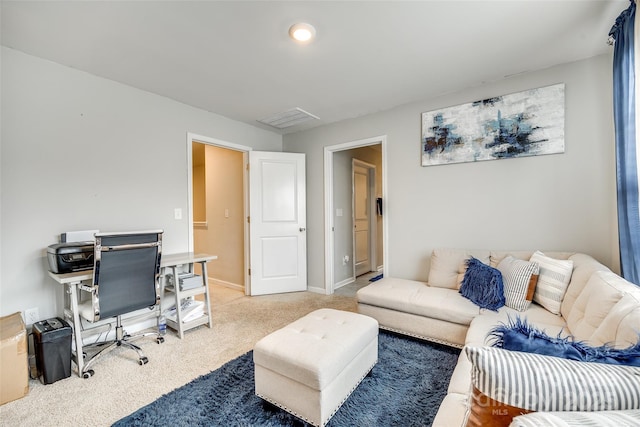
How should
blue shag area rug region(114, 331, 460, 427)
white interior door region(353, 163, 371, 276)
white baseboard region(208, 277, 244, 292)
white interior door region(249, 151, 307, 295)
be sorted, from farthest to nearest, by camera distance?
1. white interior door region(353, 163, 371, 276)
2. white baseboard region(208, 277, 244, 292)
3. white interior door region(249, 151, 307, 295)
4. blue shag area rug region(114, 331, 460, 427)

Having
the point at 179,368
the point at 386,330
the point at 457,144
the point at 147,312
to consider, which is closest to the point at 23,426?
the point at 179,368

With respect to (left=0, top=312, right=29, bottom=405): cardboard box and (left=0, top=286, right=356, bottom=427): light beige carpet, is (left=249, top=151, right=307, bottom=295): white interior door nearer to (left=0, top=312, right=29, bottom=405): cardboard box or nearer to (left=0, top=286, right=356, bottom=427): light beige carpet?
(left=0, top=286, right=356, bottom=427): light beige carpet

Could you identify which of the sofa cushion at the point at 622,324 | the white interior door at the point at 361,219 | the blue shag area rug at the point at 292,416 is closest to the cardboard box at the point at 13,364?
the blue shag area rug at the point at 292,416

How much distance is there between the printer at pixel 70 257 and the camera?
6.61 feet

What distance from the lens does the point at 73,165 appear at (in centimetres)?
238

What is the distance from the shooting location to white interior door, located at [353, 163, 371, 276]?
16.6ft

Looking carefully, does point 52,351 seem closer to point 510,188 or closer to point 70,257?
point 70,257

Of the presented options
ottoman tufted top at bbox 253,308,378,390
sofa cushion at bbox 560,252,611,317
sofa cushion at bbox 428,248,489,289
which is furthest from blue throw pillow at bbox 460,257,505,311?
ottoman tufted top at bbox 253,308,378,390

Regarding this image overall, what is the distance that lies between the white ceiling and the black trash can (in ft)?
6.93

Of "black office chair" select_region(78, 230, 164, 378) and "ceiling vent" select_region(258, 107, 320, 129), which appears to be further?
"ceiling vent" select_region(258, 107, 320, 129)

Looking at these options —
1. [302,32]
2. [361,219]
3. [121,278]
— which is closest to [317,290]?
[361,219]

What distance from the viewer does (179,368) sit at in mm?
2070

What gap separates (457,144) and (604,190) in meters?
1.24

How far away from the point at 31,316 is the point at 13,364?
21.5 inches
